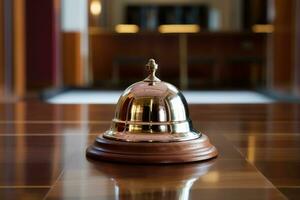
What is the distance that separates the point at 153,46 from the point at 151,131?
891cm

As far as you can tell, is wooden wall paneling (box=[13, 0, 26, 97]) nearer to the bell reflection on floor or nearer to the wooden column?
the wooden column

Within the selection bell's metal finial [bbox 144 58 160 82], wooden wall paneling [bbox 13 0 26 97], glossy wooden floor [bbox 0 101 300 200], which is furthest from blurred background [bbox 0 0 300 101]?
bell's metal finial [bbox 144 58 160 82]

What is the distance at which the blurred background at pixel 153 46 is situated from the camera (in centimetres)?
795

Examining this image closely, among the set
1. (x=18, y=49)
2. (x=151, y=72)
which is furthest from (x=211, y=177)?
(x=18, y=49)

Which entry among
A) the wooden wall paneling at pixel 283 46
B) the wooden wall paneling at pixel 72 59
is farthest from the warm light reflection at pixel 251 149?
the wooden wall paneling at pixel 72 59

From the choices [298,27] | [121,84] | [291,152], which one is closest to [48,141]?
[291,152]

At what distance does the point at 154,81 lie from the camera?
74cm

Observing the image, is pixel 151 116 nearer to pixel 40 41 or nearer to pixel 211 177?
pixel 211 177

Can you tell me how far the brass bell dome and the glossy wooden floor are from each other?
0.01 metres

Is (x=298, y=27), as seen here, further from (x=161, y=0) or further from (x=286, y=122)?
(x=286, y=122)

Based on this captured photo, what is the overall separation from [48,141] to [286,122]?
1.65ft

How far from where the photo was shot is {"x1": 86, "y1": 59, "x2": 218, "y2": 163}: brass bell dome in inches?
27.2

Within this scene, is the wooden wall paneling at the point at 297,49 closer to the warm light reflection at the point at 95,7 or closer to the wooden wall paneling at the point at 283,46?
the wooden wall paneling at the point at 283,46

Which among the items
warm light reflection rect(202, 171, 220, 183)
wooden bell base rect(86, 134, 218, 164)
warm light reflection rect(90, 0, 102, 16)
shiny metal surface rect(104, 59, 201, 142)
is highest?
warm light reflection rect(90, 0, 102, 16)
